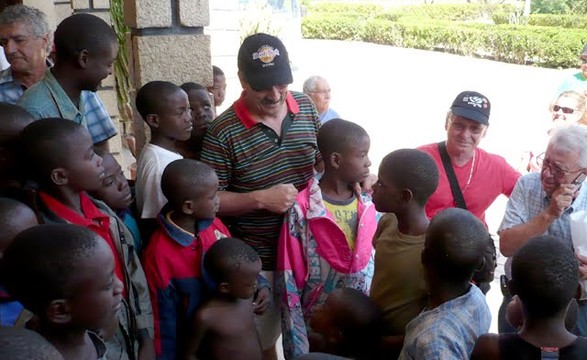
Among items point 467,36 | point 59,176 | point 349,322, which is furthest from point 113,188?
point 467,36

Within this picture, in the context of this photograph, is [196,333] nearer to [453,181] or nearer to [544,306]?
[544,306]

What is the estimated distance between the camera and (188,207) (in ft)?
9.43

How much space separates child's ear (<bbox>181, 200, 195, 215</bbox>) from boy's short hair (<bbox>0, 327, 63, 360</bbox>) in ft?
4.86

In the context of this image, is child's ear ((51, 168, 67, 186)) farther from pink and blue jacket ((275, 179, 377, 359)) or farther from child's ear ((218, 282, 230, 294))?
pink and blue jacket ((275, 179, 377, 359))

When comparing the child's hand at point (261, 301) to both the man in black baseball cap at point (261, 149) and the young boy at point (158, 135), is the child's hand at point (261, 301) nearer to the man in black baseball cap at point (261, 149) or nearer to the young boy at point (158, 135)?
the man in black baseball cap at point (261, 149)

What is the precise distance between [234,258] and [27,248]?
1092 millimetres

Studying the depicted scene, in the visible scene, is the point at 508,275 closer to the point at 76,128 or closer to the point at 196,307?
the point at 196,307

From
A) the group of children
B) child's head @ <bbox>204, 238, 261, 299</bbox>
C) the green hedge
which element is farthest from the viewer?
the green hedge

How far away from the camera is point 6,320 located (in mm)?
2141

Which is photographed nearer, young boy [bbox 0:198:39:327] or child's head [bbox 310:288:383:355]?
young boy [bbox 0:198:39:327]

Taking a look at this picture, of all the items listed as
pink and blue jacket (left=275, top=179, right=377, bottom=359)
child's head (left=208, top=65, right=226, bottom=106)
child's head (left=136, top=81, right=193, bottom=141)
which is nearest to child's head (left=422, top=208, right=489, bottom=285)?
pink and blue jacket (left=275, top=179, right=377, bottom=359)

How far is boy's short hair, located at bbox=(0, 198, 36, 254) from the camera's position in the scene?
214 cm

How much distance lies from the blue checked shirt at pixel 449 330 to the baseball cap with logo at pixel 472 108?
144 centimetres

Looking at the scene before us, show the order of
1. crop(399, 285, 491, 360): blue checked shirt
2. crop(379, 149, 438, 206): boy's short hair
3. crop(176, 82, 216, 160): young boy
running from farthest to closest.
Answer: crop(176, 82, 216, 160): young boy → crop(379, 149, 438, 206): boy's short hair → crop(399, 285, 491, 360): blue checked shirt
